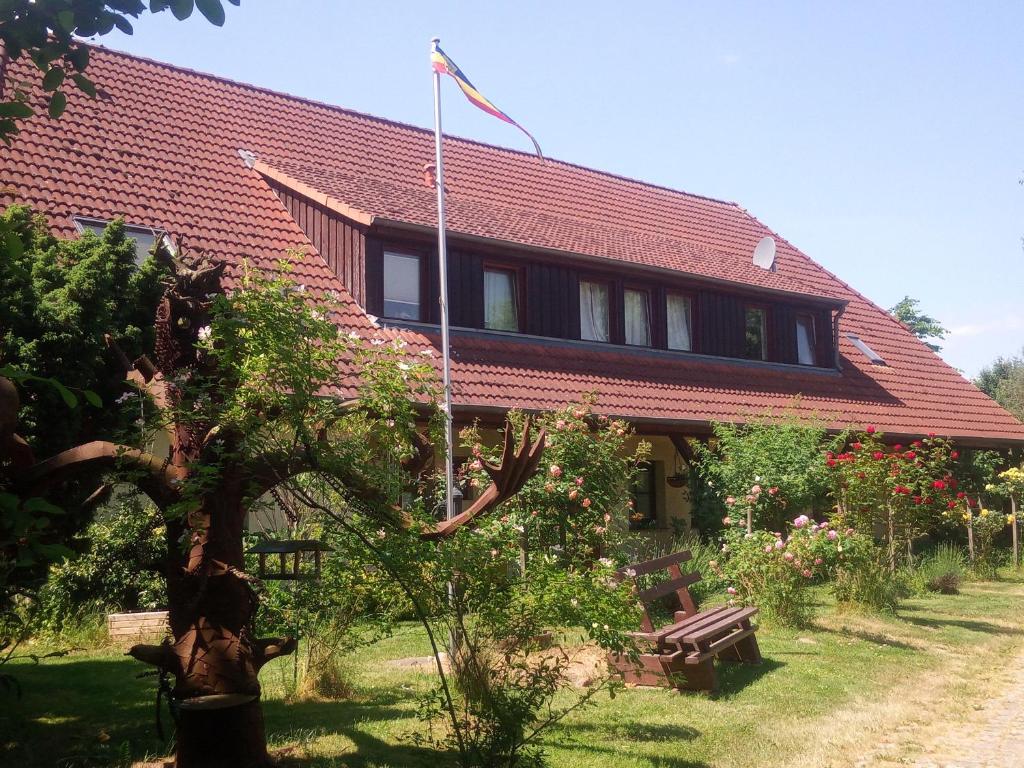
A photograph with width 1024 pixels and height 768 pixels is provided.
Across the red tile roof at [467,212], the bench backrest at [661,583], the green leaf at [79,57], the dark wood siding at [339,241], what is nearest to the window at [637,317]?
the red tile roof at [467,212]

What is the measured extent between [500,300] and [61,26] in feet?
41.4

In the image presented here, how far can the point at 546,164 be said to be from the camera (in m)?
22.0

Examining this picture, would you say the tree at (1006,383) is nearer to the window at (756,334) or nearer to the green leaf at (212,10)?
the window at (756,334)

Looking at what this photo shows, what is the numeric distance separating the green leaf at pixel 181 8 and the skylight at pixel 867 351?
67.2 feet

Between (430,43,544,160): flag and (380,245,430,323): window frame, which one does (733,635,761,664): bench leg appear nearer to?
(430,43,544,160): flag

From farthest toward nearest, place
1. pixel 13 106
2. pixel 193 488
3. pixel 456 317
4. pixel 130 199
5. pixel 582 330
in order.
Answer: pixel 582 330, pixel 456 317, pixel 130 199, pixel 193 488, pixel 13 106

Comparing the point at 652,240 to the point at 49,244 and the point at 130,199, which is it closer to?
the point at 130,199

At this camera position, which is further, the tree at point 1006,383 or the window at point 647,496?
the tree at point 1006,383

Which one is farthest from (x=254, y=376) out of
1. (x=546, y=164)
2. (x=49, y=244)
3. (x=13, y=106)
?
(x=546, y=164)

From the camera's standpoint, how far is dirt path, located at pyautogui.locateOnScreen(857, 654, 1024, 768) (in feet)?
21.7

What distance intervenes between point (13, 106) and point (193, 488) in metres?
1.92

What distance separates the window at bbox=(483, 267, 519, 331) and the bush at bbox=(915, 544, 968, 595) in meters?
7.57

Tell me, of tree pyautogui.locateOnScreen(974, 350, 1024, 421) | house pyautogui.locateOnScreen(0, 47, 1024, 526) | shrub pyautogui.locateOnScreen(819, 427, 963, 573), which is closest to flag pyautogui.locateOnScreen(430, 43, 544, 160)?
house pyautogui.locateOnScreen(0, 47, 1024, 526)

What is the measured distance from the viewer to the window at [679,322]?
18.7m
